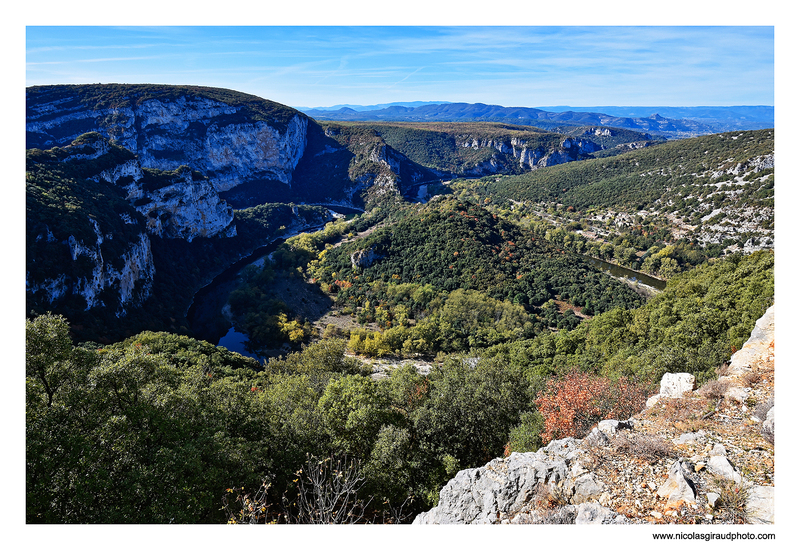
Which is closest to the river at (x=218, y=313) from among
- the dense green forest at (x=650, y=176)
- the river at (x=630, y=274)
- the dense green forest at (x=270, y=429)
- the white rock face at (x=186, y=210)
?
the white rock face at (x=186, y=210)

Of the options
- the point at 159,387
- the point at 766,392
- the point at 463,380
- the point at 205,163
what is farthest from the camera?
the point at 205,163

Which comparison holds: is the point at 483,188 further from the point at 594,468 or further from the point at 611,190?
the point at 594,468

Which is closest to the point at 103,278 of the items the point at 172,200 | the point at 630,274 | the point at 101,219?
the point at 101,219

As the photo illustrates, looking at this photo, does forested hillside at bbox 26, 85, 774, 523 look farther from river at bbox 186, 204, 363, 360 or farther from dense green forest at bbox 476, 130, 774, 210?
dense green forest at bbox 476, 130, 774, 210

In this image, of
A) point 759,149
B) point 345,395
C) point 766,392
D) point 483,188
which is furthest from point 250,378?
point 483,188

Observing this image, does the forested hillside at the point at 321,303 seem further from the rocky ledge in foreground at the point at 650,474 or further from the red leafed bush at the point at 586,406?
the rocky ledge in foreground at the point at 650,474

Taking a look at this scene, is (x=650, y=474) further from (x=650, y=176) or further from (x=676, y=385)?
(x=650, y=176)

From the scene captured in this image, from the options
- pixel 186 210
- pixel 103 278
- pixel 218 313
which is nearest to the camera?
pixel 103 278
